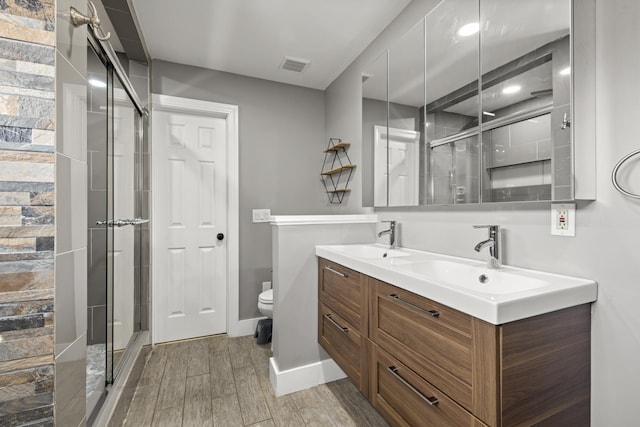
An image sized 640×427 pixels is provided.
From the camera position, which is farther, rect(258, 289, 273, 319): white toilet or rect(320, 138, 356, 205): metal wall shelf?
rect(320, 138, 356, 205): metal wall shelf

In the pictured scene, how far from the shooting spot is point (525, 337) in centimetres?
84

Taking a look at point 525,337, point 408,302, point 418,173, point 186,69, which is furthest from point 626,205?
point 186,69

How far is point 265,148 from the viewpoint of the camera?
282 centimetres

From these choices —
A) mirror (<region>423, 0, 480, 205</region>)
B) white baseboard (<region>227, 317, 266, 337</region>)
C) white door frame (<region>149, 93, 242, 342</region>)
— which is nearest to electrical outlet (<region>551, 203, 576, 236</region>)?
mirror (<region>423, 0, 480, 205</region>)

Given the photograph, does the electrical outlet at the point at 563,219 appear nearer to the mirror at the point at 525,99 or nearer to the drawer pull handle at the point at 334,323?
the mirror at the point at 525,99

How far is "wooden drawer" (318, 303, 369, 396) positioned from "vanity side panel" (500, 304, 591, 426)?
692 mm

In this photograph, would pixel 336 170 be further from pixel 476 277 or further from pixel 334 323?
pixel 476 277

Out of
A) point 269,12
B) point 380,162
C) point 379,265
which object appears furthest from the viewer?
point 380,162

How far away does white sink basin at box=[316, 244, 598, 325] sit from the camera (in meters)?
0.81

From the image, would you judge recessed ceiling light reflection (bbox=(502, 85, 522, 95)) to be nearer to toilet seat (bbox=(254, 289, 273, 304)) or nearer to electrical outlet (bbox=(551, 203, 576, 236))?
electrical outlet (bbox=(551, 203, 576, 236))

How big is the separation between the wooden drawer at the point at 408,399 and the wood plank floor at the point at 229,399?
0.45 meters

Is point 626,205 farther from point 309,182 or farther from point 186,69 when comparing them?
point 186,69

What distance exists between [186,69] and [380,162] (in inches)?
75.5

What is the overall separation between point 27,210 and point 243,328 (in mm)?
2180
